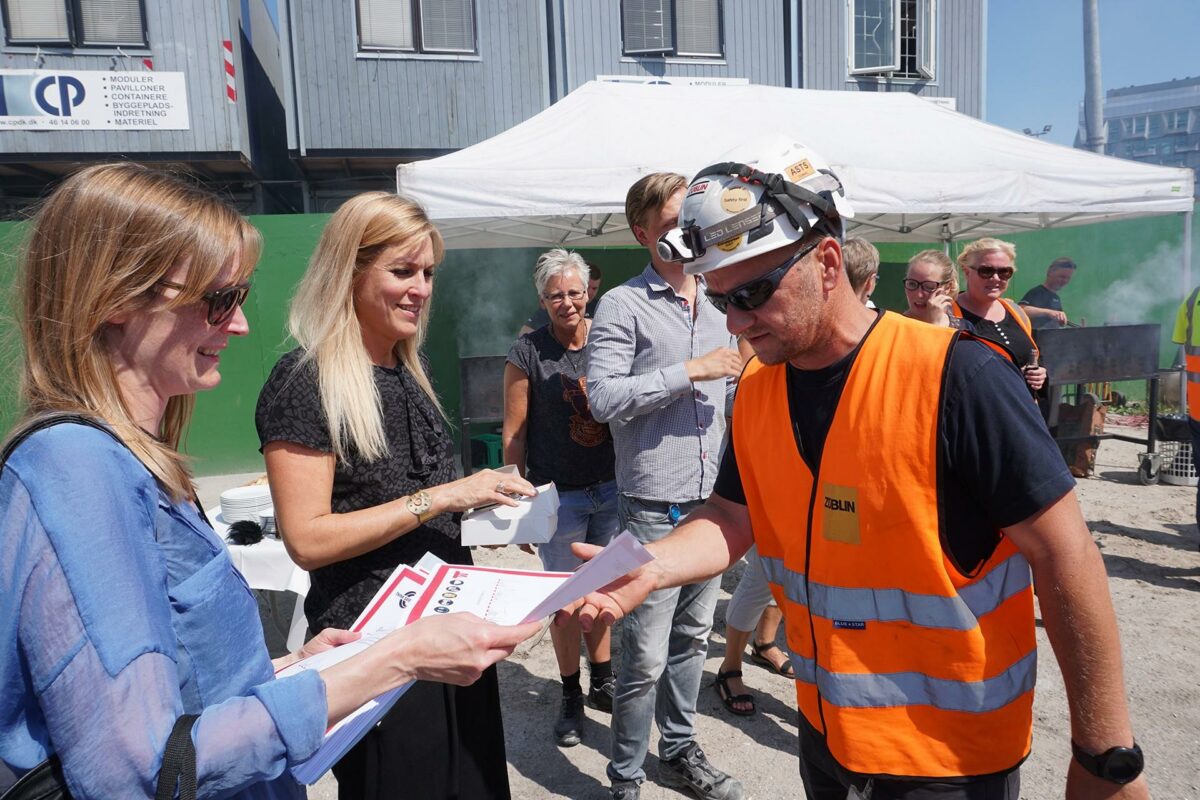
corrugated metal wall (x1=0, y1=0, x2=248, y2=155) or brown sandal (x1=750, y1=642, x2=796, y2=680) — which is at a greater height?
corrugated metal wall (x1=0, y1=0, x2=248, y2=155)

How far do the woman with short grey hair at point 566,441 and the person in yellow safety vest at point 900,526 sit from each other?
6.90 feet

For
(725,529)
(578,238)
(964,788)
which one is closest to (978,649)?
(964,788)

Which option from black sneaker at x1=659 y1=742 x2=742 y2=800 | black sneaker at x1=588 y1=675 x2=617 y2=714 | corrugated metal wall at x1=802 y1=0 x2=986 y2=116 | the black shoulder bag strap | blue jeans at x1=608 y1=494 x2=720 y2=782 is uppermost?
corrugated metal wall at x1=802 y1=0 x2=986 y2=116

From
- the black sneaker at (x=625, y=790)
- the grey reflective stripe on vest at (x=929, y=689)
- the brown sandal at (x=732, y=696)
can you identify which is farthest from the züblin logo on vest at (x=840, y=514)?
the brown sandal at (x=732, y=696)

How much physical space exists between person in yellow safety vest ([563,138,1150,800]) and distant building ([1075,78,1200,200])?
84740 mm

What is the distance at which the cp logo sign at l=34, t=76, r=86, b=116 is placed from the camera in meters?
11.3

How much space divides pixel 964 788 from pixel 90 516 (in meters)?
1.56

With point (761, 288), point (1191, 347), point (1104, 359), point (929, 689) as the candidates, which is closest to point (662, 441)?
point (761, 288)

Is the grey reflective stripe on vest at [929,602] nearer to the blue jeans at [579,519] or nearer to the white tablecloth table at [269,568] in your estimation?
the blue jeans at [579,519]

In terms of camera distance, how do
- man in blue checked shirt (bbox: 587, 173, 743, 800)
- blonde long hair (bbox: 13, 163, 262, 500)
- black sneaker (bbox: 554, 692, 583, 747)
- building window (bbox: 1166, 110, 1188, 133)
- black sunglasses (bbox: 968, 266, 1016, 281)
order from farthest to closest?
building window (bbox: 1166, 110, 1188, 133) → black sunglasses (bbox: 968, 266, 1016, 281) → black sneaker (bbox: 554, 692, 583, 747) → man in blue checked shirt (bbox: 587, 173, 743, 800) → blonde long hair (bbox: 13, 163, 262, 500)

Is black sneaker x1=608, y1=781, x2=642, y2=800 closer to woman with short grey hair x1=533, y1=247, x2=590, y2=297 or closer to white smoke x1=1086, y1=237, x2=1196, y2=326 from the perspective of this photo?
woman with short grey hair x1=533, y1=247, x2=590, y2=297

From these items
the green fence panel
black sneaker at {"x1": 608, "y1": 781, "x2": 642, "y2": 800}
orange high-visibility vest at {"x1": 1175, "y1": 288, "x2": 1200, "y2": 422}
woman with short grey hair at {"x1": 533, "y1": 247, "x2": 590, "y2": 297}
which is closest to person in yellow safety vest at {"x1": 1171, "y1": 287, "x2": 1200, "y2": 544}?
orange high-visibility vest at {"x1": 1175, "y1": 288, "x2": 1200, "y2": 422}

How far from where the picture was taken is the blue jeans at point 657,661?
3016 millimetres

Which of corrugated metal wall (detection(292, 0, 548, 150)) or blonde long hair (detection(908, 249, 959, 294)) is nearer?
blonde long hair (detection(908, 249, 959, 294))
